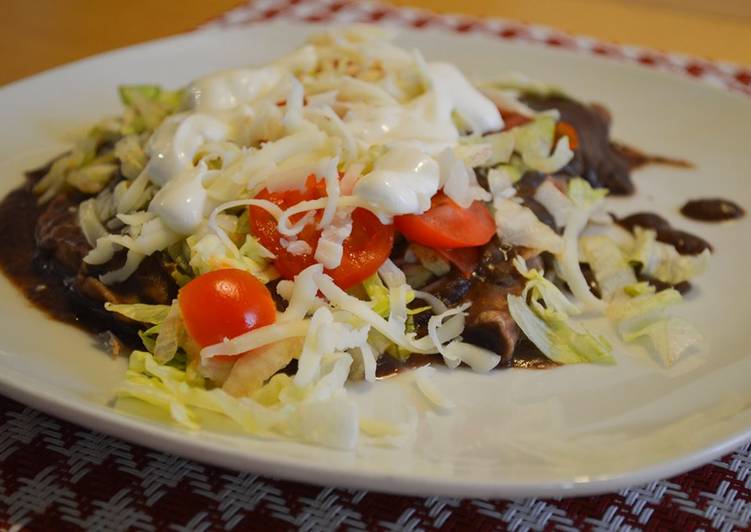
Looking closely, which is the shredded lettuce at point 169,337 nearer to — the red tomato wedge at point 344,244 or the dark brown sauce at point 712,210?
the red tomato wedge at point 344,244

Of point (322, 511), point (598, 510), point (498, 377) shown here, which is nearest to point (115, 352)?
point (322, 511)

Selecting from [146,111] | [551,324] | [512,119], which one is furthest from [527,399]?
[146,111]

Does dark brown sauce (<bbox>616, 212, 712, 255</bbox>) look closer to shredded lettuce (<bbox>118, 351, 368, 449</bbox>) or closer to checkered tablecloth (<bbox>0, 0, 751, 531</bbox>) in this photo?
checkered tablecloth (<bbox>0, 0, 751, 531</bbox>)

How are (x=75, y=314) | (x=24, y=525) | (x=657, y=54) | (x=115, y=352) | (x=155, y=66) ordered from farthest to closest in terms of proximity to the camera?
(x=657, y=54) < (x=155, y=66) < (x=75, y=314) < (x=115, y=352) < (x=24, y=525)

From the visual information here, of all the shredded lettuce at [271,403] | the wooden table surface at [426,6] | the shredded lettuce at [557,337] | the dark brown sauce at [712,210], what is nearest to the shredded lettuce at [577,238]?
the shredded lettuce at [557,337]

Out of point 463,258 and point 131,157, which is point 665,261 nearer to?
point 463,258

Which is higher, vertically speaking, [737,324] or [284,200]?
[284,200]

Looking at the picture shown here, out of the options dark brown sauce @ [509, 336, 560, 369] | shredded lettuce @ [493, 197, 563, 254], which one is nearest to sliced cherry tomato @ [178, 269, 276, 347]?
dark brown sauce @ [509, 336, 560, 369]

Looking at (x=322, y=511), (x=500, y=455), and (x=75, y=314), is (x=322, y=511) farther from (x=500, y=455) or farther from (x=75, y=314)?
(x=75, y=314)
